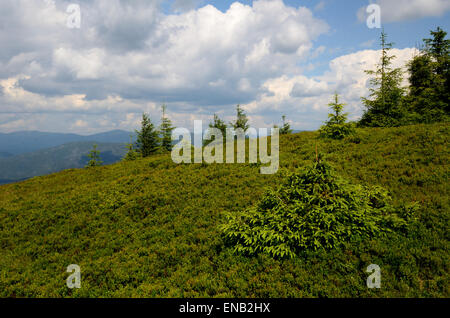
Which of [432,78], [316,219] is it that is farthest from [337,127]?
[432,78]

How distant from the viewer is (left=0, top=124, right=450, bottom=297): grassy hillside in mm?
5676

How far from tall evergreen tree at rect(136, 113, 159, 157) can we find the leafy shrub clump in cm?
3662

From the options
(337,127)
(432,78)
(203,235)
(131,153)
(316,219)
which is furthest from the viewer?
(131,153)

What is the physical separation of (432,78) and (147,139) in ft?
139

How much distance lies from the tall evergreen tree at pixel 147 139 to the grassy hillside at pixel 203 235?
2235 cm

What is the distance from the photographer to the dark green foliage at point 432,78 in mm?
24328

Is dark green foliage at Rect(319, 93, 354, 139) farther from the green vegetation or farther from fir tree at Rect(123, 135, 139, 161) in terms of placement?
fir tree at Rect(123, 135, 139, 161)

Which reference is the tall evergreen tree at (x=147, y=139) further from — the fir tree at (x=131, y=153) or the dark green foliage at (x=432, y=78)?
the dark green foliage at (x=432, y=78)

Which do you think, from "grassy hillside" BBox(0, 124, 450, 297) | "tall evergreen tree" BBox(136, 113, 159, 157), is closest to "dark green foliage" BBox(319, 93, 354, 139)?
"grassy hillside" BBox(0, 124, 450, 297)

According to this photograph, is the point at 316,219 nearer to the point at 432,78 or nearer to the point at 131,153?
the point at 432,78

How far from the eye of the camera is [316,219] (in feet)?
20.5

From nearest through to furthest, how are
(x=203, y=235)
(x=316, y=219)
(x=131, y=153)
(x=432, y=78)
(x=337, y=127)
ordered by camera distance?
(x=316, y=219) → (x=203, y=235) → (x=337, y=127) → (x=432, y=78) → (x=131, y=153)

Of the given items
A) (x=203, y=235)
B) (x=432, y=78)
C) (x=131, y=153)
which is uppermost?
(x=432, y=78)
